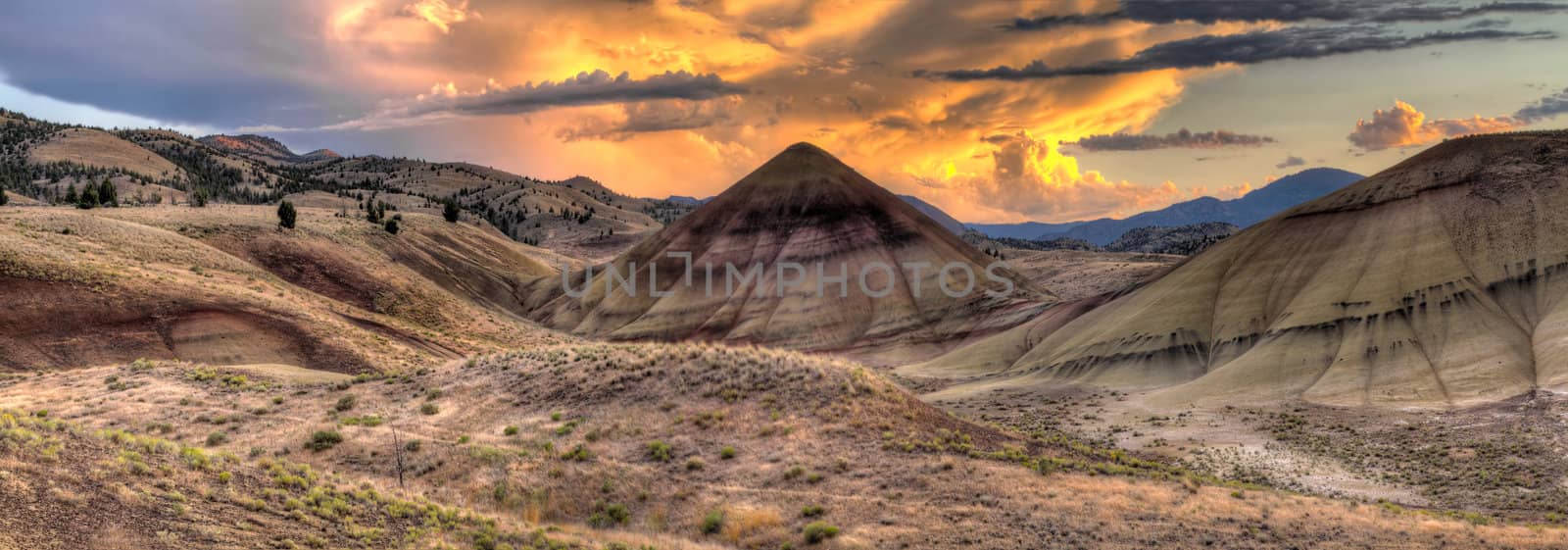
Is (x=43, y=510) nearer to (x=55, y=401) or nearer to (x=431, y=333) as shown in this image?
(x=55, y=401)

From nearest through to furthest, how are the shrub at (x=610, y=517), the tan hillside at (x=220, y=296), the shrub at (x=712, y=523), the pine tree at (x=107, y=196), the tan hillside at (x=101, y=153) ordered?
1. the shrub at (x=712, y=523)
2. the shrub at (x=610, y=517)
3. the tan hillside at (x=220, y=296)
4. the pine tree at (x=107, y=196)
5. the tan hillside at (x=101, y=153)

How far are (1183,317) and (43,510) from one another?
67982mm

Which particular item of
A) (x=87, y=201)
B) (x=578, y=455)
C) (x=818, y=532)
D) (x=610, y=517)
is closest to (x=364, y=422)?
(x=578, y=455)

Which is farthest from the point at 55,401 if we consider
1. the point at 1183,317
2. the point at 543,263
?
the point at 543,263

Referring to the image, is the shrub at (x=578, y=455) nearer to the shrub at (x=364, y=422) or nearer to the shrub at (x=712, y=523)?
the shrub at (x=712, y=523)

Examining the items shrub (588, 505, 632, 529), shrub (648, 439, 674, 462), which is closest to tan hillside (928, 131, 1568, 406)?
shrub (648, 439, 674, 462)

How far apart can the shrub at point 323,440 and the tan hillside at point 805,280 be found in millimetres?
68559

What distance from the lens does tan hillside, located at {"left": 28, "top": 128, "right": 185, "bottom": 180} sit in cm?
15738

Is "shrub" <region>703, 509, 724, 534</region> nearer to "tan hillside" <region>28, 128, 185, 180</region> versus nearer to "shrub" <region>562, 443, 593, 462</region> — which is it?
"shrub" <region>562, 443, 593, 462</region>

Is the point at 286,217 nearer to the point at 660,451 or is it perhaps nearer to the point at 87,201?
the point at 87,201

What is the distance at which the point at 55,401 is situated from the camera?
112 ft

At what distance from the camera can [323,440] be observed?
99.6ft

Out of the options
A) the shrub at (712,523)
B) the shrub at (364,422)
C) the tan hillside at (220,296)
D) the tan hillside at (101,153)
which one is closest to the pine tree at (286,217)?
the tan hillside at (220,296)

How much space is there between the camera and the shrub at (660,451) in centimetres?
2967
